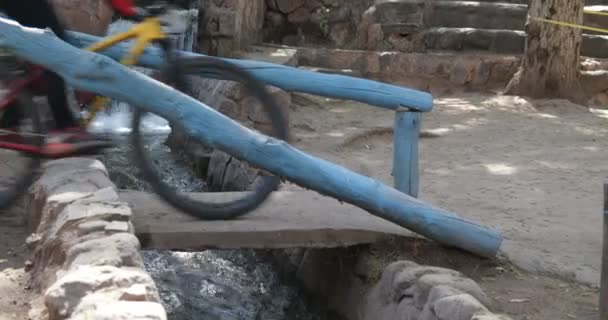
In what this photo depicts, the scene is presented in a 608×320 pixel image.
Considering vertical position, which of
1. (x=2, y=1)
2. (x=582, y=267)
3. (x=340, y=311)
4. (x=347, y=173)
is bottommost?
(x=340, y=311)

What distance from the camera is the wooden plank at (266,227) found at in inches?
183

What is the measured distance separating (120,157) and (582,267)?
4.01 m

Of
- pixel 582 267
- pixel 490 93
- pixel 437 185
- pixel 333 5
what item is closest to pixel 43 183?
pixel 582 267

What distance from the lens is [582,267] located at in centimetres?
486

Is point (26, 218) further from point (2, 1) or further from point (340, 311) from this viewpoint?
point (340, 311)

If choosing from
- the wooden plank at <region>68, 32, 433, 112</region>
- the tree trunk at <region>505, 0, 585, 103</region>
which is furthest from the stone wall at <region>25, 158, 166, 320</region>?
the tree trunk at <region>505, 0, 585, 103</region>

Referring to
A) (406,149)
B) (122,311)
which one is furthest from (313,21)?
→ (122,311)

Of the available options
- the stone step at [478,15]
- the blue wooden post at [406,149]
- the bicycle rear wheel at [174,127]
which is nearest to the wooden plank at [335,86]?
the blue wooden post at [406,149]

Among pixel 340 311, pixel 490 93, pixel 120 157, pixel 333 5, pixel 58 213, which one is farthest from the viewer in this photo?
pixel 333 5

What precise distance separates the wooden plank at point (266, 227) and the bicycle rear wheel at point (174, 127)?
0.06 metres

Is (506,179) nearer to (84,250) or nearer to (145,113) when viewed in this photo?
(145,113)

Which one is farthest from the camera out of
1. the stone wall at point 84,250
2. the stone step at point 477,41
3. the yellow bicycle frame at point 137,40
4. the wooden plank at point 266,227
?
the stone step at point 477,41

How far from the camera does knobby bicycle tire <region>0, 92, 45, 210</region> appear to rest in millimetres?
4465

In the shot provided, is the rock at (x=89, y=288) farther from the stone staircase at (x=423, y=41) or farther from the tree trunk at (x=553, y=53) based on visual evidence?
the tree trunk at (x=553, y=53)
